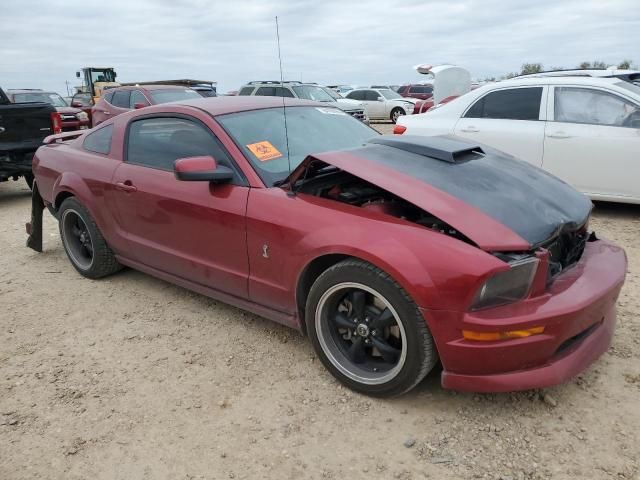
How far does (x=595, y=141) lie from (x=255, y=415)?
4.71m

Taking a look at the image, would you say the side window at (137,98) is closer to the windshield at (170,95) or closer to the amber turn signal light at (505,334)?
the windshield at (170,95)

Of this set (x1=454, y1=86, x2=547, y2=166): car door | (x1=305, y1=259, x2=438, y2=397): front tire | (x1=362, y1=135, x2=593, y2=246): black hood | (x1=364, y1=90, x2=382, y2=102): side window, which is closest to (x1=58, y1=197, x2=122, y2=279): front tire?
(x1=305, y1=259, x2=438, y2=397): front tire

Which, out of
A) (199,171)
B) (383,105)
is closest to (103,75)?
(383,105)

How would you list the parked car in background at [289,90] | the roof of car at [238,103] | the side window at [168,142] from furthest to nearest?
the parked car in background at [289,90] → the roof of car at [238,103] → the side window at [168,142]

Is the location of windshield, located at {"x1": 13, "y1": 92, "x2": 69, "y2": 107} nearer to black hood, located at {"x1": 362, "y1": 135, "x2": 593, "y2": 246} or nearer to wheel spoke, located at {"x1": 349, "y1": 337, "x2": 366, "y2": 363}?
black hood, located at {"x1": 362, "y1": 135, "x2": 593, "y2": 246}

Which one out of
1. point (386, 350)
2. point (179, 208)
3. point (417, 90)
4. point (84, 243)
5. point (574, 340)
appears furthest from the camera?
point (417, 90)

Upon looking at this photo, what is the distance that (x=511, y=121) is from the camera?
6.04 meters

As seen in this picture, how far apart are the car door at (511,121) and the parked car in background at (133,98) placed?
7127 millimetres

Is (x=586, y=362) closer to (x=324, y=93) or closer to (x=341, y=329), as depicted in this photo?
(x=341, y=329)

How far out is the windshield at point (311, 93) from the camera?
14.6m

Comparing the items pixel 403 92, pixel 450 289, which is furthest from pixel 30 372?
pixel 403 92

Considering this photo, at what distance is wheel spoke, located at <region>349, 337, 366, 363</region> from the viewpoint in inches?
104

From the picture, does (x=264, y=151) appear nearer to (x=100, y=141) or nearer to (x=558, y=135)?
(x=100, y=141)

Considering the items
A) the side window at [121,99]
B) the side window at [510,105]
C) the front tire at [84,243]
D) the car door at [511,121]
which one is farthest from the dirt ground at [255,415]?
the side window at [121,99]
